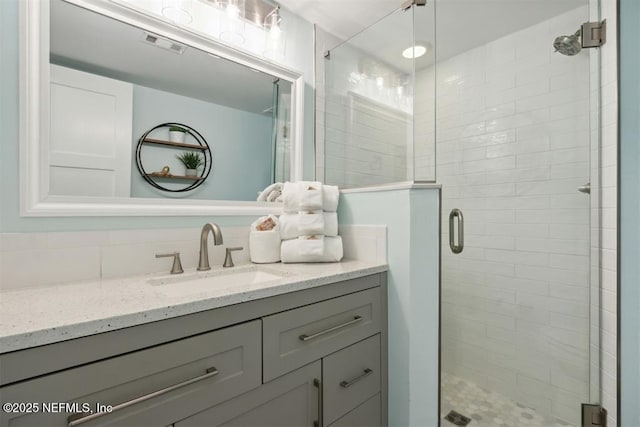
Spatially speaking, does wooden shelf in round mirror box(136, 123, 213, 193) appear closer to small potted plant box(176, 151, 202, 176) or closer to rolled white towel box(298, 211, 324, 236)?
small potted plant box(176, 151, 202, 176)

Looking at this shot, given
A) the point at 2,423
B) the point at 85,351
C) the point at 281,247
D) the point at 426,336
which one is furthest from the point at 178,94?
the point at 426,336

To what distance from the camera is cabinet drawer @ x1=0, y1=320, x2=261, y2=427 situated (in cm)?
57

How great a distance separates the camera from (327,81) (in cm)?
186

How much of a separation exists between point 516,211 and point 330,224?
47.0 inches

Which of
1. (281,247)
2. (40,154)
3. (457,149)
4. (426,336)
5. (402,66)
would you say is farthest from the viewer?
(457,149)

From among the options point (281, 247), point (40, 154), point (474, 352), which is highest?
point (40, 154)

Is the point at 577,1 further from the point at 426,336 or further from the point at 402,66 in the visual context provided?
the point at 426,336

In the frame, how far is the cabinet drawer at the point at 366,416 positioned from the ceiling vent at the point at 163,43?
64.9 inches

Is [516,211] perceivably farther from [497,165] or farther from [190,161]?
[190,161]

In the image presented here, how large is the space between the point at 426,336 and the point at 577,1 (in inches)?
72.1

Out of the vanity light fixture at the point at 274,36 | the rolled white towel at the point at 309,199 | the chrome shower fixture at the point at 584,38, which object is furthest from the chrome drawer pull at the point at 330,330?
the chrome shower fixture at the point at 584,38

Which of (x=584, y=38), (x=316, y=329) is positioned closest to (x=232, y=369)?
(x=316, y=329)

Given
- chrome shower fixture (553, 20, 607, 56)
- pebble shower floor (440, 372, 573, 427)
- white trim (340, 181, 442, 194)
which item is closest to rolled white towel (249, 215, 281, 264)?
white trim (340, 181, 442, 194)
